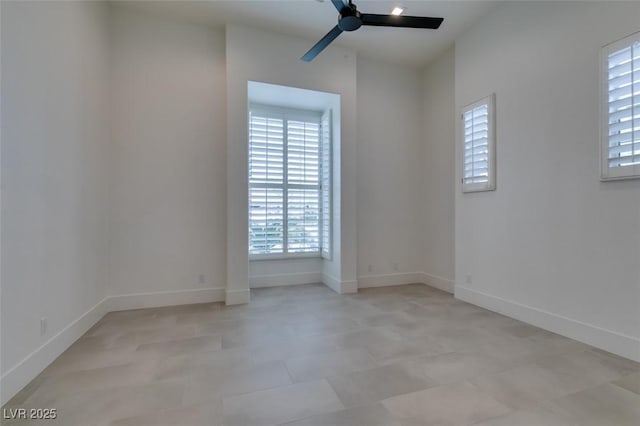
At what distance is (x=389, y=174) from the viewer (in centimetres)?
484

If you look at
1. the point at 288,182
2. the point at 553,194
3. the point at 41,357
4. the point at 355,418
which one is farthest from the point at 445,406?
the point at 288,182

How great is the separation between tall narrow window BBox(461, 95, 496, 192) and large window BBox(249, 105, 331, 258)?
1983 mm

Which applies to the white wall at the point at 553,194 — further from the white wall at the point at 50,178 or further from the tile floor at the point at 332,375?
the white wall at the point at 50,178

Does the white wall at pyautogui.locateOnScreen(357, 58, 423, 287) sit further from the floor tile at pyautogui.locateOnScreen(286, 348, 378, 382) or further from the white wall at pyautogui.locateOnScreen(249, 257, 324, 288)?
the floor tile at pyautogui.locateOnScreen(286, 348, 378, 382)

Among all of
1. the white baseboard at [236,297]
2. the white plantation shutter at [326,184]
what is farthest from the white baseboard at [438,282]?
the white baseboard at [236,297]

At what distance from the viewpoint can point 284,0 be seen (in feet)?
11.0

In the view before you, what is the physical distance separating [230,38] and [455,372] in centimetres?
443

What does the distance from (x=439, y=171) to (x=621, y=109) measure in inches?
91.1

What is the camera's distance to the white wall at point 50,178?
1.87 meters

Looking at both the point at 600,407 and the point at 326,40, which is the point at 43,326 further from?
the point at 600,407

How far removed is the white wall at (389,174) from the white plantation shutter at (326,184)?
1.61 feet

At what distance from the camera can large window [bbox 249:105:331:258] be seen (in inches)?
181

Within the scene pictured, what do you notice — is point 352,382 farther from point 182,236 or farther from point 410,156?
point 410,156

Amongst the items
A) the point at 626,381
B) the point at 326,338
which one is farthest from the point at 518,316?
the point at 326,338
